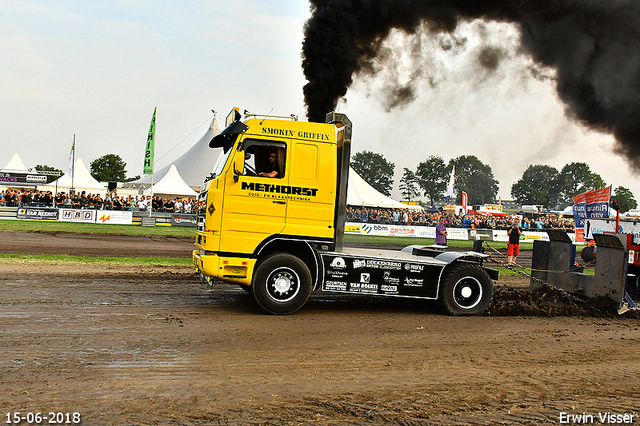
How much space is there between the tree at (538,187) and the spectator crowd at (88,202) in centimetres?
10066

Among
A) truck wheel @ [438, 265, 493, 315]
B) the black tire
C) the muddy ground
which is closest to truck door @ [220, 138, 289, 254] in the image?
the muddy ground

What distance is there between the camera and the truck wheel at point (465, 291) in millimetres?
8305

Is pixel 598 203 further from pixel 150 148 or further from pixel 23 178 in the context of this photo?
pixel 23 178

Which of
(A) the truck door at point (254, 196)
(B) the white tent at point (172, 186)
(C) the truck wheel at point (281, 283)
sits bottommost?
(C) the truck wheel at point (281, 283)

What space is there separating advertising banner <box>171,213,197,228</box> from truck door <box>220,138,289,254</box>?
82.5ft

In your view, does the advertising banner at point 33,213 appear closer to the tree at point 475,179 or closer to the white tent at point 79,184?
the white tent at point 79,184

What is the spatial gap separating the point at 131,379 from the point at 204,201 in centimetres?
409

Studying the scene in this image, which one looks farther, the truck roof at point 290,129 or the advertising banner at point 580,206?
the advertising banner at point 580,206

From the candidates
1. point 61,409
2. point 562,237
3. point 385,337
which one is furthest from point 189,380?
point 562,237

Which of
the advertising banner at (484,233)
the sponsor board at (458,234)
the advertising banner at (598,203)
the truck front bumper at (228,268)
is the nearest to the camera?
the truck front bumper at (228,268)

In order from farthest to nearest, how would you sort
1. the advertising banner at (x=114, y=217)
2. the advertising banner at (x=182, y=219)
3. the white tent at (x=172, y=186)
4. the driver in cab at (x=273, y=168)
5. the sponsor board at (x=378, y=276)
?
the white tent at (x=172, y=186)
the advertising banner at (x=182, y=219)
the advertising banner at (x=114, y=217)
the sponsor board at (x=378, y=276)
the driver in cab at (x=273, y=168)

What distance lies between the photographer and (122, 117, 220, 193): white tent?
39844 millimetres

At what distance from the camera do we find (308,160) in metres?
7.78

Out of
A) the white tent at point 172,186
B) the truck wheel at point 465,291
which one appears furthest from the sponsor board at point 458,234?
the truck wheel at point 465,291
